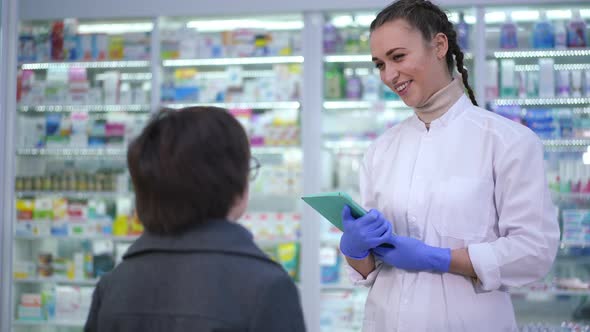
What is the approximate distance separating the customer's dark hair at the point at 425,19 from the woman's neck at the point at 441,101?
0.22 ft

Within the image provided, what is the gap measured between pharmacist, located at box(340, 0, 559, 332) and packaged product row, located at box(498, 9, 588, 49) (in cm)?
346

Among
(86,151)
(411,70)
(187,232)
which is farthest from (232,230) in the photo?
(86,151)

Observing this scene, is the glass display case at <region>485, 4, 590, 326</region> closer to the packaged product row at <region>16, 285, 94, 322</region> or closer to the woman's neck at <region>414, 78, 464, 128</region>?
the woman's neck at <region>414, 78, 464, 128</region>

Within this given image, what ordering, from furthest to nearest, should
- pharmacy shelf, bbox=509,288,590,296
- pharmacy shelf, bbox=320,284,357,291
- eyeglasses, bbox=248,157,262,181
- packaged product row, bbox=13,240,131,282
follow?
packaged product row, bbox=13,240,131,282 < pharmacy shelf, bbox=320,284,357,291 < pharmacy shelf, bbox=509,288,590,296 < eyeglasses, bbox=248,157,262,181

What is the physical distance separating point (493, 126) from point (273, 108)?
12.7ft

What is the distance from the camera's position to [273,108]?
5.75 meters

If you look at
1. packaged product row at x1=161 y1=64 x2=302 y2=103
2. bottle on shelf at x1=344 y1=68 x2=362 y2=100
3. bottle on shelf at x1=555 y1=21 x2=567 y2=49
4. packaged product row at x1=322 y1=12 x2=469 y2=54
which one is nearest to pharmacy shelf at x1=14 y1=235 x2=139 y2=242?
packaged product row at x1=161 y1=64 x2=302 y2=103

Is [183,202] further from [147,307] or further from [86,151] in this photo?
[86,151]

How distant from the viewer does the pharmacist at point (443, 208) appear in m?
→ 1.86

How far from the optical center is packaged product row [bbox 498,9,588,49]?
529 centimetres

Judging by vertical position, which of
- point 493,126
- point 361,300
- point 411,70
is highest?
point 411,70

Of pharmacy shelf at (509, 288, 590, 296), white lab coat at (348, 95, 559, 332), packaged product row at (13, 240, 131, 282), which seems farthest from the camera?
packaged product row at (13, 240, 131, 282)

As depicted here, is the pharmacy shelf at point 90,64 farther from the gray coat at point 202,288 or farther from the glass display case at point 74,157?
the gray coat at point 202,288

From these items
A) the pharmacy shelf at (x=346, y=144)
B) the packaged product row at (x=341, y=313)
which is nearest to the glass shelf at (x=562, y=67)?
the pharmacy shelf at (x=346, y=144)
